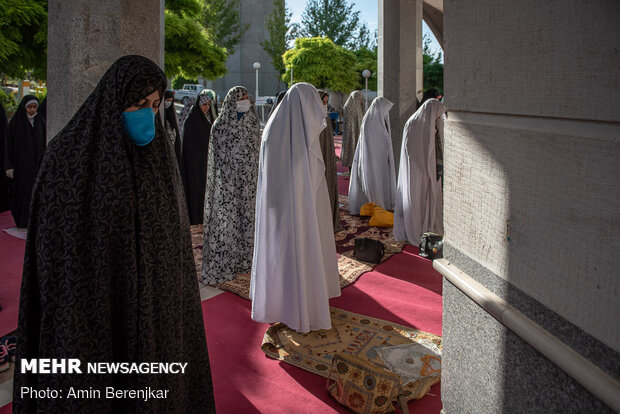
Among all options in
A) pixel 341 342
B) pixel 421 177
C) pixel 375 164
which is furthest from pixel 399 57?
pixel 341 342

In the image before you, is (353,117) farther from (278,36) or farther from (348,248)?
(278,36)

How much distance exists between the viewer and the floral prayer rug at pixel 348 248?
4836 millimetres

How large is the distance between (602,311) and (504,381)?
0.60 m

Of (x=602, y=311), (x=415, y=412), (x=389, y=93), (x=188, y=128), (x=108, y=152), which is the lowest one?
(x=415, y=412)

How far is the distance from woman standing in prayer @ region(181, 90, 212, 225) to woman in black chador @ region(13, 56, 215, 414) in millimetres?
4714

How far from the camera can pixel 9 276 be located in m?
5.01

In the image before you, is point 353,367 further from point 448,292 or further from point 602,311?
point 602,311

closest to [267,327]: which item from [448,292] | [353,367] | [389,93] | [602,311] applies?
[353,367]

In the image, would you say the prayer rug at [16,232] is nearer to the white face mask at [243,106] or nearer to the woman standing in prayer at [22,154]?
the woman standing in prayer at [22,154]

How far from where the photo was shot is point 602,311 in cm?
137

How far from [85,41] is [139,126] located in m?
1.73

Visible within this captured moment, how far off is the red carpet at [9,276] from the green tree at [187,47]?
9.09 meters

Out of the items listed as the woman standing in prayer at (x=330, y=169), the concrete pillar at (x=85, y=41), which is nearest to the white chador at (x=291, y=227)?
the concrete pillar at (x=85, y=41)

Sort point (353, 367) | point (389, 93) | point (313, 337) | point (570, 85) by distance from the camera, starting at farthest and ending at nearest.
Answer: point (389, 93)
point (313, 337)
point (353, 367)
point (570, 85)
